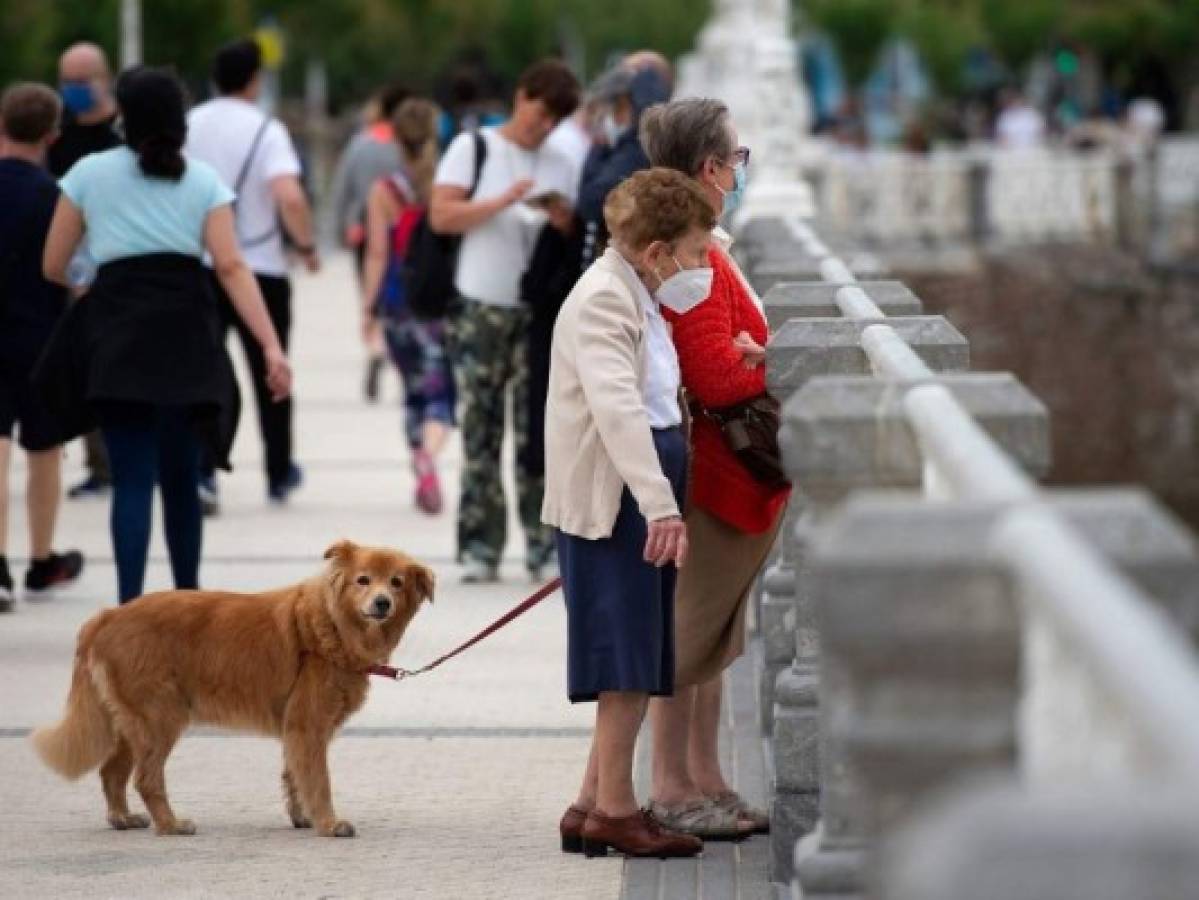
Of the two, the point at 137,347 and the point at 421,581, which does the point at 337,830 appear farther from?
the point at 137,347

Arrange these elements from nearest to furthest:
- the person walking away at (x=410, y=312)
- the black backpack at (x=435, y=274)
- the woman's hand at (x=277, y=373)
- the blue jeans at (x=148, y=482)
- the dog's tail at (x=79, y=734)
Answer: the dog's tail at (x=79, y=734) → the blue jeans at (x=148, y=482) → the woman's hand at (x=277, y=373) → the black backpack at (x=435, y=274) → the person walking away at (x=410, y=312)

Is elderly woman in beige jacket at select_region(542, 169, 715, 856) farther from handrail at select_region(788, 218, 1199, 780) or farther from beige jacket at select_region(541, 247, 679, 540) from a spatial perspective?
handrail at select_region(788, 218, 1199, 780)

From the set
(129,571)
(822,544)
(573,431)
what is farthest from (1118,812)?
(129,571)

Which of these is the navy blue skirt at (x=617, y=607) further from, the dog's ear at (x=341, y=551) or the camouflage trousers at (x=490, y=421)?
the camouflage trousers at (x=490, y=421)

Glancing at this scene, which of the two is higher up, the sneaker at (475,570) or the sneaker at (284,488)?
the sneaker at (475,570)

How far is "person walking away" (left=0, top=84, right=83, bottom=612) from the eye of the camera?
474 inches

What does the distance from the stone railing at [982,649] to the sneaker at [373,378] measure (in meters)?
15.7

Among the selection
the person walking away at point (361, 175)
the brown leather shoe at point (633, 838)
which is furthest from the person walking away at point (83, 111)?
the brown leather shoe at point (633, 838)

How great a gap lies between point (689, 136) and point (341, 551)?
1.27 m

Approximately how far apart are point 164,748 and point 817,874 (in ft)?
8.50

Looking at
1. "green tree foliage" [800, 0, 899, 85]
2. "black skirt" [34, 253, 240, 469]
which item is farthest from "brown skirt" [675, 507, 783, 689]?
"green tree foliage" [800, 0, 899, 85]

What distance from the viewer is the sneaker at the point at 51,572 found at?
12.2 meters

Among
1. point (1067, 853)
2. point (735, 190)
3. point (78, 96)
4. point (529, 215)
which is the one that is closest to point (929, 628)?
point (1067, 853)

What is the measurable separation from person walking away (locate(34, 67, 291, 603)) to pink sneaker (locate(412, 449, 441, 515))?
4.88 metres
